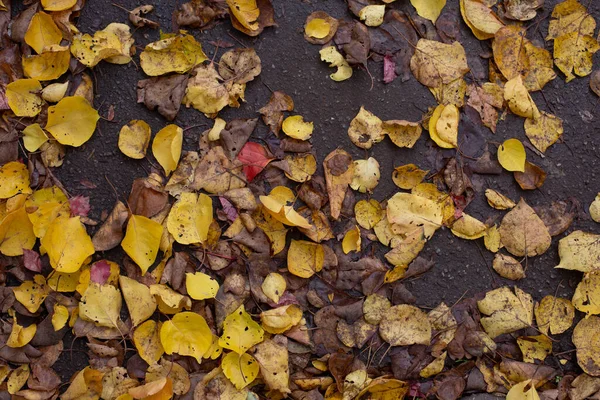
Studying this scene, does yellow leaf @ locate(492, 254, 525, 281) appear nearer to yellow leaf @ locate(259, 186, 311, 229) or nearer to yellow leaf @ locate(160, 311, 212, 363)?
yellow leaf @ locate(259, 186, 311, 229)

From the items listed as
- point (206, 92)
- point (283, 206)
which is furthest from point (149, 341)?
point (206, 92)

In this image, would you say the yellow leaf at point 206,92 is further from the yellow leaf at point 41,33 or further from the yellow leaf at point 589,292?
the yellow leaf at point 589,292

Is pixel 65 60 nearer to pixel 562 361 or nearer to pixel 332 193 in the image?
pixel 332 193

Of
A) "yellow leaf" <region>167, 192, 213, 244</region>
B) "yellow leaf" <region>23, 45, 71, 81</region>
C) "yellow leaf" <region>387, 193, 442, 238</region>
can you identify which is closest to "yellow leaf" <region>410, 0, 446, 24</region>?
"yellow leaf" <region>387, 193, 442, 238</region>

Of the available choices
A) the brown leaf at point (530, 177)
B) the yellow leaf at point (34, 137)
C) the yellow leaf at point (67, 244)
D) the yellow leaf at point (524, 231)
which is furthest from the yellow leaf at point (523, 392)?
the yellow leaf at point (34, 137)

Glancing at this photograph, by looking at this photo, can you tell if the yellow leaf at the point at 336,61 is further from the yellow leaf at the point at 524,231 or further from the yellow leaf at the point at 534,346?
the yellow leaf at the point at 534,346

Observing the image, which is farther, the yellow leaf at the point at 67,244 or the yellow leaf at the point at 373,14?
the yellow leaf at the point at 373,14

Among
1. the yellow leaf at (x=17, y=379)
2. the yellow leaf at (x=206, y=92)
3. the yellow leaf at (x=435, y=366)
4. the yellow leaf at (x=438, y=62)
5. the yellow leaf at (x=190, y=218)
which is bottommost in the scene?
the yellow leaf at (x=17, y=379)

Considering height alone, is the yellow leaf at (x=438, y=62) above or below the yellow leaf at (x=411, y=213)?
above
